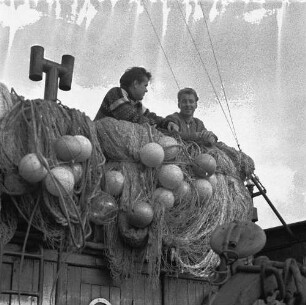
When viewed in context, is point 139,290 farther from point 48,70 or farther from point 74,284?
point 48,70

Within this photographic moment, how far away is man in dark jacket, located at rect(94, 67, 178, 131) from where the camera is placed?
9.51m

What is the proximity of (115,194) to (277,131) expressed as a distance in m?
19.5

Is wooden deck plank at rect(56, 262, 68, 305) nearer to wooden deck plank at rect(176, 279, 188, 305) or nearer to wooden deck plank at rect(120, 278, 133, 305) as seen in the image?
wooden deck plank at rect(120, 278, 133, 305)

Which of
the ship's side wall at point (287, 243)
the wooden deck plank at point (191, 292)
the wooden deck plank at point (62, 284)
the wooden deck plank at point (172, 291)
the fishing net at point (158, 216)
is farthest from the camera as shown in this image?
the ship's side wall at point (287, 243)

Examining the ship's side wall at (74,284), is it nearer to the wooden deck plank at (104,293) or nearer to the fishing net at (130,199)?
the wooden deck plank at (104,293)

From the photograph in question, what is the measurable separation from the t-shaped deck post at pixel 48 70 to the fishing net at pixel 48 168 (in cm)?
85

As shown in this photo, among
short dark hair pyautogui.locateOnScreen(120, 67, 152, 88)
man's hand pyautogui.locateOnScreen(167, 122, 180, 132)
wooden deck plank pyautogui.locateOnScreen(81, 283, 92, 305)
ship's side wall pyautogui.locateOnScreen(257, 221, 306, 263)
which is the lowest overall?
wooden deck plank pyautogui.locateOnScreen(81, 283, 92, 305)

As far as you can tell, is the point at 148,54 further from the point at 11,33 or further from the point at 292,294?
the point at 292,294

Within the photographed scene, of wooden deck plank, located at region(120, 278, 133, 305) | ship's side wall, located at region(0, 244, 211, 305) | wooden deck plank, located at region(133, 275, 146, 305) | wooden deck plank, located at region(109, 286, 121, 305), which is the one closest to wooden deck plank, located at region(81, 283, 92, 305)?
ship's side wall, located at region(0, 244, 211, 305)

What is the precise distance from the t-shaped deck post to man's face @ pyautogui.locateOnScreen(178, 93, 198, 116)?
174 cm

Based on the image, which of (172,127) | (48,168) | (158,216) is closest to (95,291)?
(158,216)

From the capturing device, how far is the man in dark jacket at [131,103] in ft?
31.2

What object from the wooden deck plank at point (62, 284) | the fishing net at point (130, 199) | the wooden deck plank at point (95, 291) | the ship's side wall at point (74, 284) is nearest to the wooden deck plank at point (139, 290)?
the ship's side wall at point (74, 284)

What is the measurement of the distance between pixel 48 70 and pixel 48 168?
2127 mm
